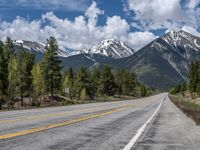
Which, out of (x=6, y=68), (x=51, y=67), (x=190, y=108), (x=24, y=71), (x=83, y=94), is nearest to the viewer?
(x=190, y=108)

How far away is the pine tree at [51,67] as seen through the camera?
3839 inches

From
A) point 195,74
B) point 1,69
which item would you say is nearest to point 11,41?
point 1,69

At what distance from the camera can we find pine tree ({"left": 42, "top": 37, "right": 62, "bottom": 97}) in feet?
320

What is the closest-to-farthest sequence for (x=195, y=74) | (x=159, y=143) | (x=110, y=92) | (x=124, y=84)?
(x=159, y=143)
(x=195, y=74)
(x=110, y=92)
(x=124, y=84)

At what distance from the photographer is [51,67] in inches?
3898

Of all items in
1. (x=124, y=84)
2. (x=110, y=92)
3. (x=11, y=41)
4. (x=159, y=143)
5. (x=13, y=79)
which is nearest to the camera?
(x=159, y=143)

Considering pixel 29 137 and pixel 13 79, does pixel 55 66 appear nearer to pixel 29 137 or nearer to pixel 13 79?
pixel 13 79

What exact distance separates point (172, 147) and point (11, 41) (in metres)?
86.6

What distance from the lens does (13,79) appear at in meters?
77.1

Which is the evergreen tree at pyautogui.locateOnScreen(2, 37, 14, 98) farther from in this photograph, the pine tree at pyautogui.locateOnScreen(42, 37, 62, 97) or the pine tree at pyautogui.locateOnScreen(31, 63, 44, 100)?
the pine tree at pyautogui.locateOnScreen(42, 37, 62, 97)

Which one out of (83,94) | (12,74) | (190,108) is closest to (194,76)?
(83,94)

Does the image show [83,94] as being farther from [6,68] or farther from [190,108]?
[190,108]

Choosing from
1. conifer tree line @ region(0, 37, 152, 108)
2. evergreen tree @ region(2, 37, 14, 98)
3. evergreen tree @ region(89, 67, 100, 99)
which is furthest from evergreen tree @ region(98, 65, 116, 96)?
evergreen tree @ region(2, 37, 14, 98)

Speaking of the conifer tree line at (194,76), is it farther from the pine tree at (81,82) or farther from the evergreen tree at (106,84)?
the evergreen tree at (106,84)
